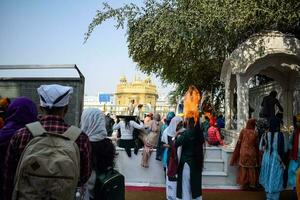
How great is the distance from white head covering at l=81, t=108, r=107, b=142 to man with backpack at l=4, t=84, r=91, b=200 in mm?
1112

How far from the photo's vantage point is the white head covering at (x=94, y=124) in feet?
12.1

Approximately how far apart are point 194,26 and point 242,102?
102 inches

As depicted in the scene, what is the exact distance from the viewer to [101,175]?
135 inches

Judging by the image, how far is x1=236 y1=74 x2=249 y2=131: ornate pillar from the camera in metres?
10.3

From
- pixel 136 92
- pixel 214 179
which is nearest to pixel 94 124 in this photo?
pixel 214 179

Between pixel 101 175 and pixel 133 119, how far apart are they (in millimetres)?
6594

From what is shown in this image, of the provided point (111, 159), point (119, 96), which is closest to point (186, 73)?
point (111, 159)

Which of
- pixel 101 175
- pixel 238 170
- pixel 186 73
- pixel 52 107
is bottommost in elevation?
pixel 238 170

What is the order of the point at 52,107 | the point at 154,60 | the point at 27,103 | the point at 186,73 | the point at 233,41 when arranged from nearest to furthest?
the point at 52,107, the point at 27,103, the point at 233,41, the point at 154,60, the point at 186,73

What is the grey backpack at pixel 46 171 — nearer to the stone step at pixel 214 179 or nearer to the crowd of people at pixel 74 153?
the crowd of people at pixel 74 153

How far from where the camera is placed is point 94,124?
12.2ft

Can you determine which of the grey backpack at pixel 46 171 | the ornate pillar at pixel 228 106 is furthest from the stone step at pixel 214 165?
the grey backpack at pixel 46 171

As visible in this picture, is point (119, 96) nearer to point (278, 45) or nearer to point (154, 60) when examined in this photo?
point (154, 60)

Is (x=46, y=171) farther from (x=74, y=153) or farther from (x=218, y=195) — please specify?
(x=218, y=195)
